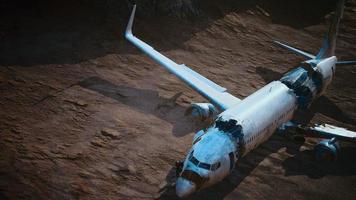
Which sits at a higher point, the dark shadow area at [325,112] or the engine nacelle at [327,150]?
the engine nacelle at [327,150]

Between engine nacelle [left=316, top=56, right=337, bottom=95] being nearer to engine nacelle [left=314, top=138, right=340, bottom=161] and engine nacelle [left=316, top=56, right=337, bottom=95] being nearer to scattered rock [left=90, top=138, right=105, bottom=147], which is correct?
engine nacelle [left=314, top=138, right=340, bottom=161]

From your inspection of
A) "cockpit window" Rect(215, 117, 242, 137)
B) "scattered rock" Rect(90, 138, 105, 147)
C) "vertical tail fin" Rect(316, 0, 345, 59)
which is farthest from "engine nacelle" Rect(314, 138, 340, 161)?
"scattered rock" Rect(90, 138, 105, 147)

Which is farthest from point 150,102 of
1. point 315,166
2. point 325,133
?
point 325,133

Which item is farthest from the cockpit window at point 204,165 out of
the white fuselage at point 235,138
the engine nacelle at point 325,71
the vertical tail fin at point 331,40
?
Answer: the vertical tail fin at point 331,40

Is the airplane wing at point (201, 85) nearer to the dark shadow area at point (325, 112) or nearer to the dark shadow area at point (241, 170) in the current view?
the dark shadow area at point (241, 170)

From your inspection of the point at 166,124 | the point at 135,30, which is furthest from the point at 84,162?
the point at 135,30

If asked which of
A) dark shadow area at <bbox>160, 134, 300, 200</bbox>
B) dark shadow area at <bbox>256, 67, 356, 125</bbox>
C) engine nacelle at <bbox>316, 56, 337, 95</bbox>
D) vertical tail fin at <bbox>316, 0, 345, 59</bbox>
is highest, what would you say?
vertical tail fin at <bbox>316, 0, 345, 59</bbox>
